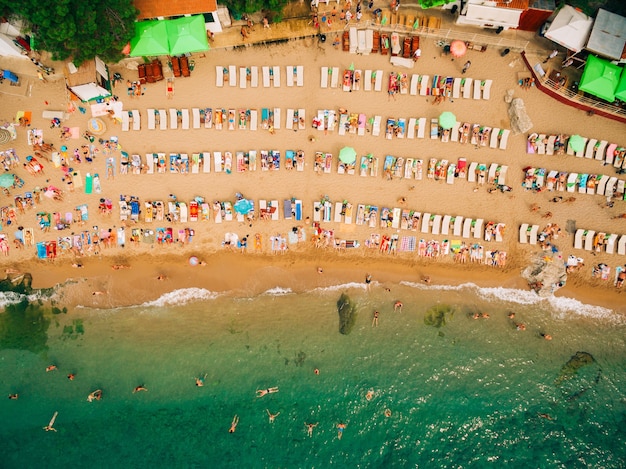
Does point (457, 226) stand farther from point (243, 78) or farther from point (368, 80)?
point (243, 78)

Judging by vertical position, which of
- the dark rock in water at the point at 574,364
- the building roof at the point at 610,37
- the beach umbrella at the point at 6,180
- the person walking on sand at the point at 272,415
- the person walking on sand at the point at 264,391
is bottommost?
the person walking on sand at the point at 272,415

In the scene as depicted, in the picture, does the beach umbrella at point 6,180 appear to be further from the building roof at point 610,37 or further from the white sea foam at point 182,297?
the building roof at point 610,37

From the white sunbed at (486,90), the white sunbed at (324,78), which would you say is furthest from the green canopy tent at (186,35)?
the white sunbed at (486,90)

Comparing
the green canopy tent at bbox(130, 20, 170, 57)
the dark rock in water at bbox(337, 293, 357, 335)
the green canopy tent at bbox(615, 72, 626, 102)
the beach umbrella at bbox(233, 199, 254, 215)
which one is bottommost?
the dark rock in water at bbox(337, 293, 357, 335)

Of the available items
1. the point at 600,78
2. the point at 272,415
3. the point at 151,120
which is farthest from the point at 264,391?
the point at 600,78

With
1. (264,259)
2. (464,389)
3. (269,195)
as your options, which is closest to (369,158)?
(269,195)

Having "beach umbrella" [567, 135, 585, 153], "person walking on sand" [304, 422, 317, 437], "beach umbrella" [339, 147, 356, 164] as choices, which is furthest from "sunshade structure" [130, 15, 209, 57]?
"person walking on sand" [304, 422, 317, 437]

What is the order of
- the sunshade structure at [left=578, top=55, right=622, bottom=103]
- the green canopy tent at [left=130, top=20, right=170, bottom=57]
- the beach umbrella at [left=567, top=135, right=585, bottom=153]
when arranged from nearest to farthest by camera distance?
the sunshade structure at [left=578, top=55, right=622, bottom=103], the green canopy tent at [left=130, top=20, right=170, bottom=57], the beach umbrella at [left=567, top=135, right=585, bottom=153]

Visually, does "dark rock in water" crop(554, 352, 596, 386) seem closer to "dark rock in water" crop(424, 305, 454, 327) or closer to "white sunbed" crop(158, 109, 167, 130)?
"dark rock in water" crop(424, 305, 454, 327)
